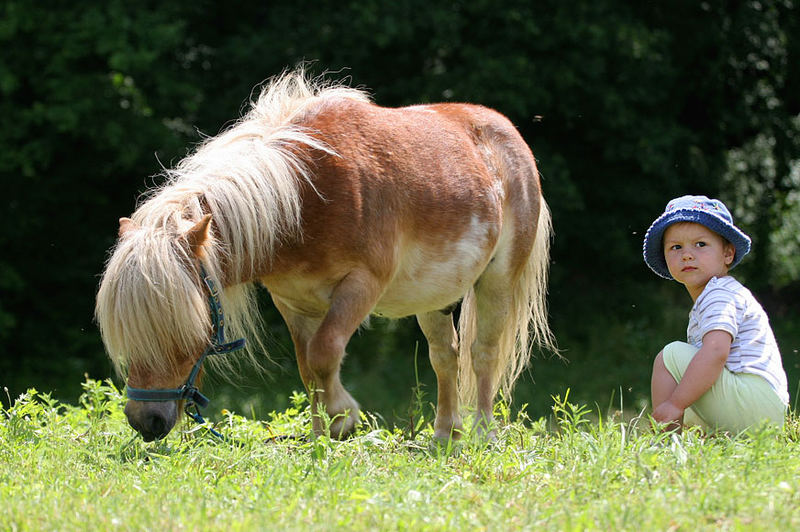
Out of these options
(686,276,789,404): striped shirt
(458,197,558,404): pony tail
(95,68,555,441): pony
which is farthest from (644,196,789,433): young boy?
(458,197,558,404): pony tail

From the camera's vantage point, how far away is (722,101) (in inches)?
463

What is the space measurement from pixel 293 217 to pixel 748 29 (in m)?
9.30

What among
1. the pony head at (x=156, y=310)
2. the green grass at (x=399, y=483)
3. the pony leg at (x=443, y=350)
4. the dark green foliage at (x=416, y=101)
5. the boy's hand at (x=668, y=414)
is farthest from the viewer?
the dark green foliage at (x=416, y=101)

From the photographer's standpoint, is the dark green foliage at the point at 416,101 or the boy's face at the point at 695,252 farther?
the dark green foliage at the point at 416,101

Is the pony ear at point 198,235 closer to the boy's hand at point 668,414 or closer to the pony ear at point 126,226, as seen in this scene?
the pony ear at point 126,226

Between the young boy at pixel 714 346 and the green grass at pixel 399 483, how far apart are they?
0.51ft

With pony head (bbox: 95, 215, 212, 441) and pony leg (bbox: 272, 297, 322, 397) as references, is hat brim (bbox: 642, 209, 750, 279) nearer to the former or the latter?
Result: pony leg (bbox: 272, 297, 322, 397)

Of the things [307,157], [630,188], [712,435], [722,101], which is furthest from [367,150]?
[722,101]

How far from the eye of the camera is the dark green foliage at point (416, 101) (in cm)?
980

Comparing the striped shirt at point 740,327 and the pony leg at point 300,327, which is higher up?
the striped shirt at point 740,327

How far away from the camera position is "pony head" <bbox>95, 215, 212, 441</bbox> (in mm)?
3508

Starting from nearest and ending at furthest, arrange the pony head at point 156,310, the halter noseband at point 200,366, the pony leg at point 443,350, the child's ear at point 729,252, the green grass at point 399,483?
the green grass at point 399,483, the pony head at point 156,310, the halter noseband at point 200,366, the child's ear at point 729,252, the pony leg at point 443,350

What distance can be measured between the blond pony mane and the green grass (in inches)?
18.9

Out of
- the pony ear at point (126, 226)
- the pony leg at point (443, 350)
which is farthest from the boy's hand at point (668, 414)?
the pony ear at point (126, 226)
